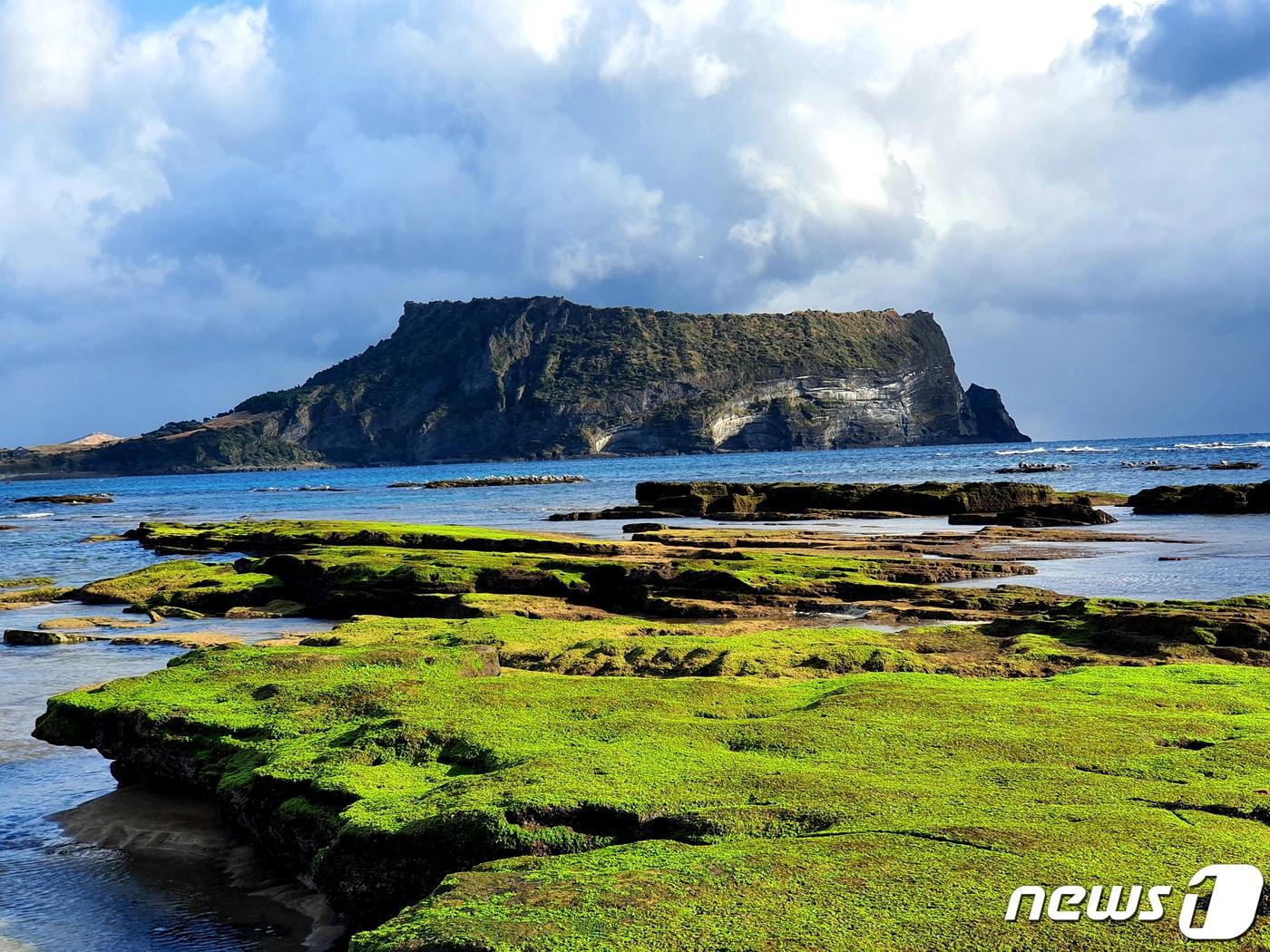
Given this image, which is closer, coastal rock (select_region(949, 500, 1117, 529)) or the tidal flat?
the tidal flat

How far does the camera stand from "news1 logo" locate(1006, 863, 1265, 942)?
6.19 m

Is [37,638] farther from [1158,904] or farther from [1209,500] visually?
[1209,500]

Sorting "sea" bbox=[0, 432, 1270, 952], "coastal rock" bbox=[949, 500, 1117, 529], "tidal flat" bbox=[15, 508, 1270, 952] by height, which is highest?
"tidal flat" bbox=[15, 508, 1270, 952]

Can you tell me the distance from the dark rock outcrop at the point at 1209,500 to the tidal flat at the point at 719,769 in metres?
41.4

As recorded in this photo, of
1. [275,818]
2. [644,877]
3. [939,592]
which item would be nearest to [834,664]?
[275,818]

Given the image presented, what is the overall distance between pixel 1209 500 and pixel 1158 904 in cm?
5897

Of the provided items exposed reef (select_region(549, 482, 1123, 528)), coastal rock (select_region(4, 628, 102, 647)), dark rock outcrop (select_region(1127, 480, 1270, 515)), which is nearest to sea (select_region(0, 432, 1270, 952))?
coastal rock (select_region(4, 628, 102, 647))

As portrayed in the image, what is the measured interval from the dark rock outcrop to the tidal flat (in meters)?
41.4

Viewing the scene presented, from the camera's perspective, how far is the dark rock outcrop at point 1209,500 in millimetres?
57438

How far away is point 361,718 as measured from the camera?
11.9 metres

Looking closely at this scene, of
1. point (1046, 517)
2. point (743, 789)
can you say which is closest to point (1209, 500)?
point (1046, 517)

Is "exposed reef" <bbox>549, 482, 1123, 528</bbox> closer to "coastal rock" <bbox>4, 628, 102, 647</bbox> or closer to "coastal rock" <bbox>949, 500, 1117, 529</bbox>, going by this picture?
"coastal rock" <bbox>949, 500, 1117, 529</bbox>

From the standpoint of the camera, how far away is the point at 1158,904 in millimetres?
6430

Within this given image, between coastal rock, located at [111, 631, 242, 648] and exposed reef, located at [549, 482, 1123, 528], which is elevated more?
exposed reef, located at [549, 482, 1123, 528]
